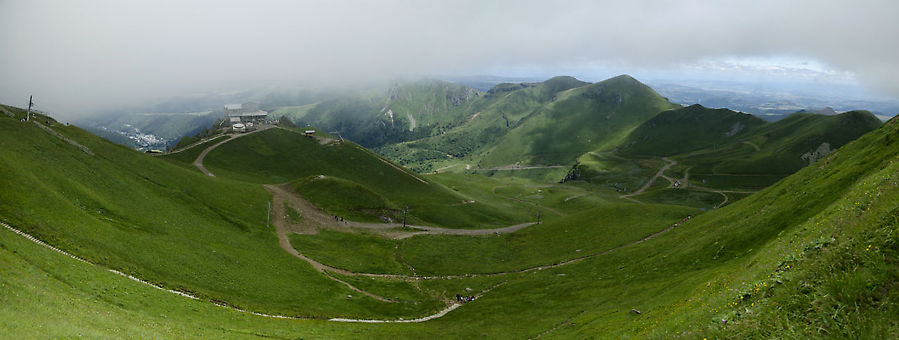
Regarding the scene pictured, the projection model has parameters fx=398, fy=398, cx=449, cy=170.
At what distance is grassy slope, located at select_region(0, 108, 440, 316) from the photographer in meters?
52.7

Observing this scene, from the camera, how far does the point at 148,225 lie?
227 feet

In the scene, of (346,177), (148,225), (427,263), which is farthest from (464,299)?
(346,177)

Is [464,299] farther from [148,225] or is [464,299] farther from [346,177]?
[346,177]

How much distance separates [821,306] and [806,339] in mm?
2401

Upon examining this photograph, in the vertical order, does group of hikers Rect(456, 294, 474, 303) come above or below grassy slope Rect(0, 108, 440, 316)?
below

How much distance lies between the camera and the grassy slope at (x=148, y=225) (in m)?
52.7

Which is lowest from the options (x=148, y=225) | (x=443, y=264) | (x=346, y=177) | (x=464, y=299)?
(x=443, y=264)

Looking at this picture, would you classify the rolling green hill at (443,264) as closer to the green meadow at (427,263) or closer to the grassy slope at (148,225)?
the green meadow at (427,263)

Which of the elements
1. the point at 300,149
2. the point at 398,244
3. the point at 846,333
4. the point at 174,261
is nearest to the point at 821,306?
the point at 846,333

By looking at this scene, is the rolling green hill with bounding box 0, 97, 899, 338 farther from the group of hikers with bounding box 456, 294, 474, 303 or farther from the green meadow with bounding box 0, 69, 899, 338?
the group of hikers with bounding box 456, 294, 474, 303

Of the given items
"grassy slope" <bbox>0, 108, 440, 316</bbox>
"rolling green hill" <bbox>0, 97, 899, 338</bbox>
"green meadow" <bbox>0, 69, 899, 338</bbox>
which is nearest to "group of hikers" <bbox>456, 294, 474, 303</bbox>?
"green meadow" <bbox>0, 69, 899, 338</bbox>

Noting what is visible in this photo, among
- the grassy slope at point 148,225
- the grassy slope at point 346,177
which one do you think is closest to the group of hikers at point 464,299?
the grassy slope at point 148,225

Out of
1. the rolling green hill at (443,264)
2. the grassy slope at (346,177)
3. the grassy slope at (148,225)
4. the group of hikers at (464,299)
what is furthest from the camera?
the grassy slope at (346,177)

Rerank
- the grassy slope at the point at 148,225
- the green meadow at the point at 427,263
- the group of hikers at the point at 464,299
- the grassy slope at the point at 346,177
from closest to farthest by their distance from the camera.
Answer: the green meadow at the point at 427,263 < the grassy slope at the point at 148,225 < the group of hikers at the point at 464,299 < the grassy slope at the point at 346,177
